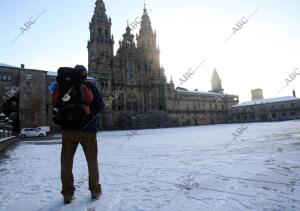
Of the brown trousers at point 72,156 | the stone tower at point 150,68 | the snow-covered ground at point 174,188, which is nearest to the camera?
the snow-covered ground at point 174,188

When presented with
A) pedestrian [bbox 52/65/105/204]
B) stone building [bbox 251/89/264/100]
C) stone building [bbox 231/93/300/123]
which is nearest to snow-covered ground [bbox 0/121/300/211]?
pedestrian [bbox 52/65/105/204]

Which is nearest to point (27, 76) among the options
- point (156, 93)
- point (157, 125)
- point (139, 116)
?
point (139, 116)

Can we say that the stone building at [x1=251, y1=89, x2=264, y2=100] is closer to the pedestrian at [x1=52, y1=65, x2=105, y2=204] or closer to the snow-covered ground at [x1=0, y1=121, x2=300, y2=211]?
the snow-covered ground at [x1=0, y1=121, x2=300, y2=211]

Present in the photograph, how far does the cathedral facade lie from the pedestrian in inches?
1864

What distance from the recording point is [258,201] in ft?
9.05

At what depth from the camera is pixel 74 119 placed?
3.15 metres

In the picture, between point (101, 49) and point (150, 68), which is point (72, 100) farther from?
point (150, 68)

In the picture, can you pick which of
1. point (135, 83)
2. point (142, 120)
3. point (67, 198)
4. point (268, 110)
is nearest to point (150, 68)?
point (135, 83)

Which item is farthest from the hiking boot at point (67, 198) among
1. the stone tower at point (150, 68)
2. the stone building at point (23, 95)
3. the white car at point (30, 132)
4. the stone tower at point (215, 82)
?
the stone tower at point (215, 82)

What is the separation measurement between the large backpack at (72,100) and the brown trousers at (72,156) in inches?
5.3

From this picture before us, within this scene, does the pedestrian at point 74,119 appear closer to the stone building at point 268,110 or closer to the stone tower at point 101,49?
the stone tower at point 101,49

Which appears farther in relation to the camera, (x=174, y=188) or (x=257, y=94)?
(x=257, y=94)

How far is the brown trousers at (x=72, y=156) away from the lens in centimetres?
311

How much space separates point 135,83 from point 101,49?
537 inches
